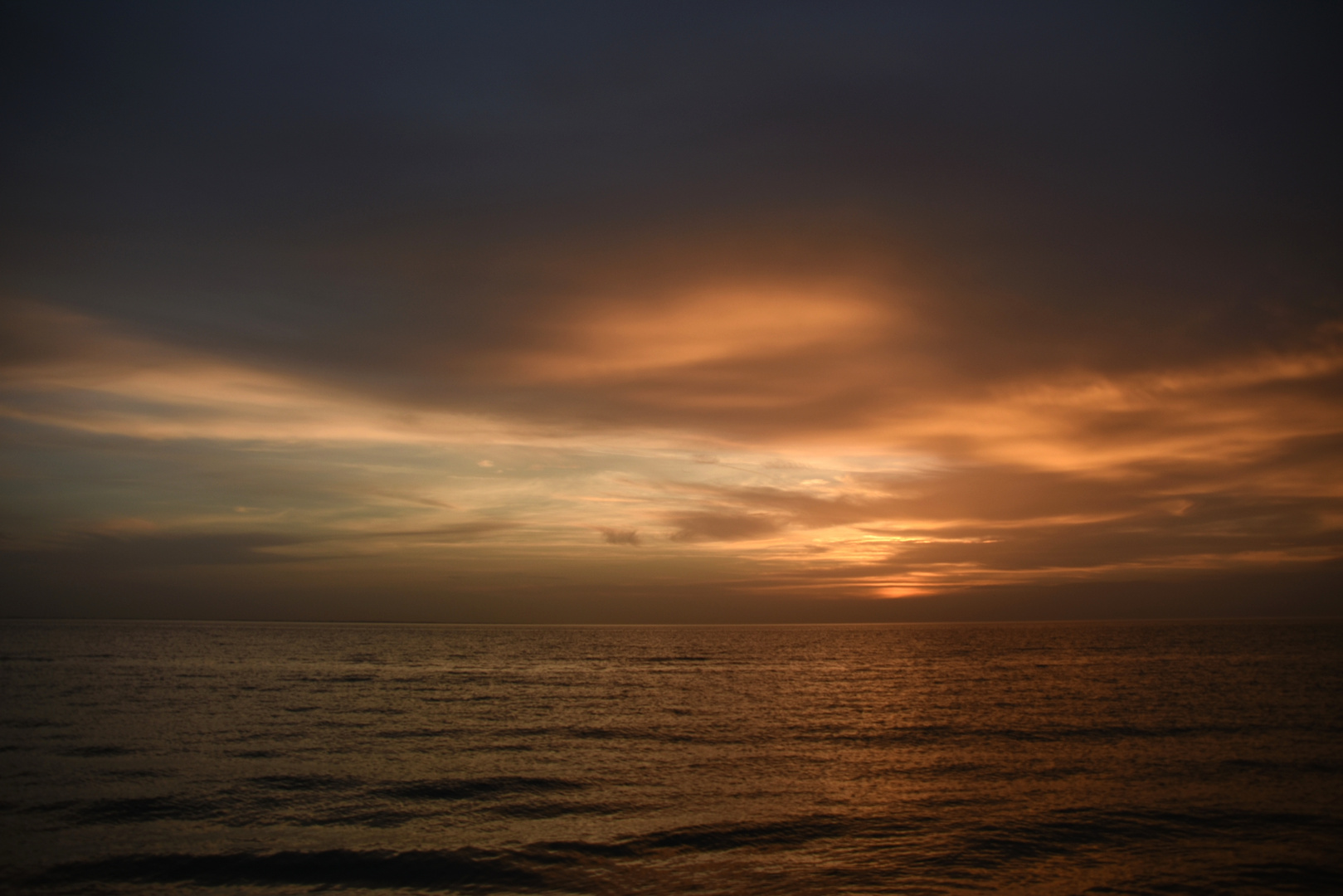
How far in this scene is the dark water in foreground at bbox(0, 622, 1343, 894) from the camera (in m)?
19.6

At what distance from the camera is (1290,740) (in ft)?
123

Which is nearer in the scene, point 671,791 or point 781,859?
point 781,859

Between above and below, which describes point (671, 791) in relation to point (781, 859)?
below

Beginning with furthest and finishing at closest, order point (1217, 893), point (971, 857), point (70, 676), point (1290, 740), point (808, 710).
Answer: point (70, 676) → point (808, 710) → point (1290, 740) → point (971, 857) → point (1217, 893)

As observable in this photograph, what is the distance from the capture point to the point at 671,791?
28266 millimetres

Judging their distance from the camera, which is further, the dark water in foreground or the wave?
the dark water in foreground

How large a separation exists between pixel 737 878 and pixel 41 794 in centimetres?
2480

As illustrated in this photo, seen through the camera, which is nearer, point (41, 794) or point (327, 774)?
point (41, 794)

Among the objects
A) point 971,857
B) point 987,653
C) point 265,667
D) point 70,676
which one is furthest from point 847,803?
point 987,653

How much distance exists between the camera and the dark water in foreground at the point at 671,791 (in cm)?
1959

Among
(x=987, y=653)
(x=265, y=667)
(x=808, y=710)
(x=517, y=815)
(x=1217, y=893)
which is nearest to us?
(x=1217, y=893)

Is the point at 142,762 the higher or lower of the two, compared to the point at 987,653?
higher

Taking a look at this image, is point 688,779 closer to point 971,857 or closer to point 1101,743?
point 971,857

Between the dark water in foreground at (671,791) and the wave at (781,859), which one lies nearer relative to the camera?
the wave at (781,859)
